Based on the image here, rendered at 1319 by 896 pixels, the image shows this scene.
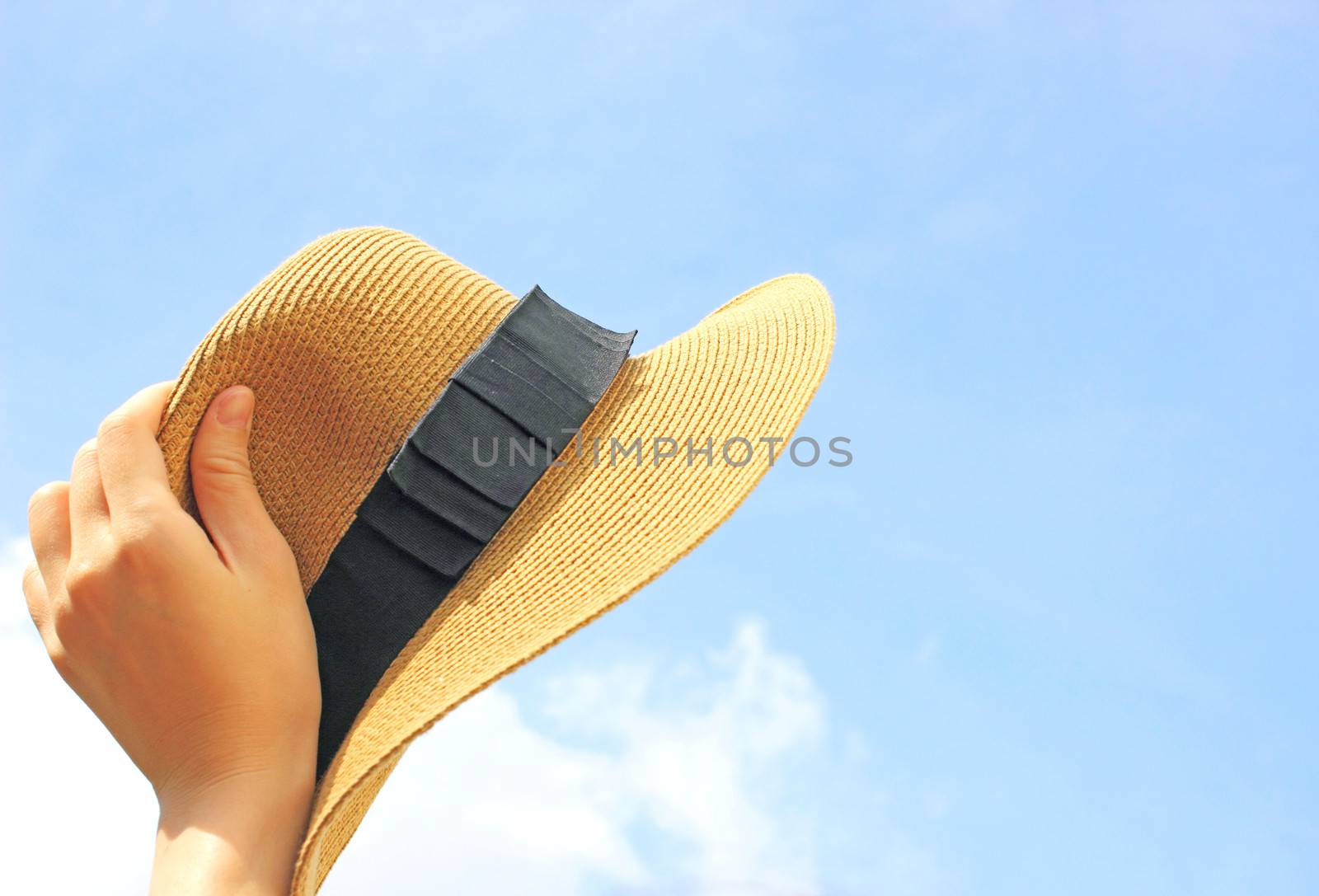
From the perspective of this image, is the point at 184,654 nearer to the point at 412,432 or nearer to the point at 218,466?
the point at 218,466

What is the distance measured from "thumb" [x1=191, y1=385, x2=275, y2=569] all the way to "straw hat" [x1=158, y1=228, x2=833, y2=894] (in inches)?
1.0

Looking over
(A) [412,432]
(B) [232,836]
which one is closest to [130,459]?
(A) [412,432]

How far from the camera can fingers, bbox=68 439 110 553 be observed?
165 cm

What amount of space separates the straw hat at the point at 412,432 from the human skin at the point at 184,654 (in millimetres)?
64

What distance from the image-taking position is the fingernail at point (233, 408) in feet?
5.71

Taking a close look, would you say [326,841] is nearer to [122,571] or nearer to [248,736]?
[248,736]

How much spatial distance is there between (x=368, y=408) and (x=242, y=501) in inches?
9.0

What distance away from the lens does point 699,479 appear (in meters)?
1.84

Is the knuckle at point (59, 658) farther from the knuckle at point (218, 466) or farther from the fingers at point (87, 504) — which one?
the knuckle at point (218, 466)

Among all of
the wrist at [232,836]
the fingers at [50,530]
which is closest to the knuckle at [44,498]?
the fingers at [50,530]

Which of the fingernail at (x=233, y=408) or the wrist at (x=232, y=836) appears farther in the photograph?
the fingernail at (x=233, y=408)

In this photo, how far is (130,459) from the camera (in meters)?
1.66

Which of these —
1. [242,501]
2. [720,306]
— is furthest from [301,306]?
[720,306]

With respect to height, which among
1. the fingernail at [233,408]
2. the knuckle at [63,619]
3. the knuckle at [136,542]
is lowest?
the knuckle at [63,619]
